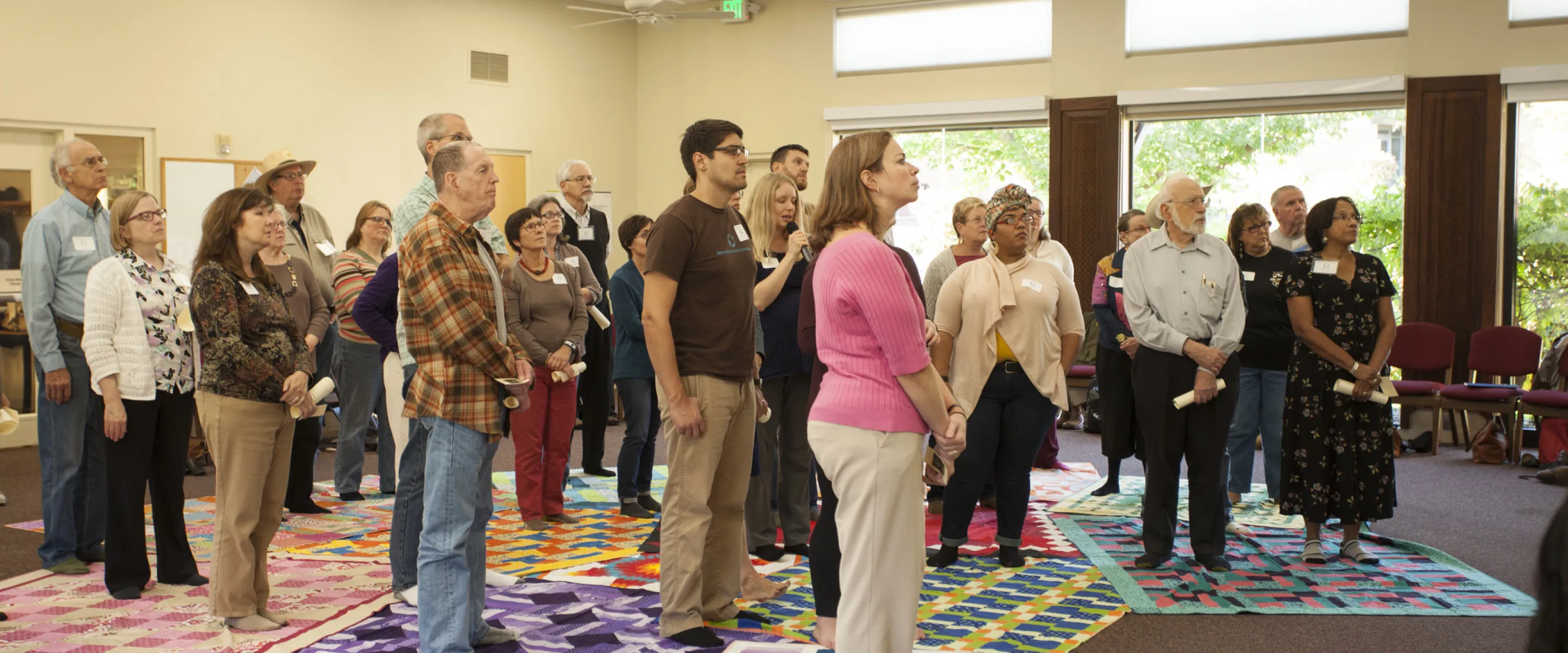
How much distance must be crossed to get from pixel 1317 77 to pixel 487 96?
7.35m

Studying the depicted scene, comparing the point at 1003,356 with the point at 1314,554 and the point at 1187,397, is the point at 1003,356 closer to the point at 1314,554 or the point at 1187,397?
the point at 1187,397

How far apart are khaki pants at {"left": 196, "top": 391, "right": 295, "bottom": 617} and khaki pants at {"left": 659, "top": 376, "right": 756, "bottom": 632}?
4.23ft

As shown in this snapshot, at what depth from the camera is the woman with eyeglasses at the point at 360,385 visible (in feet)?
20.1

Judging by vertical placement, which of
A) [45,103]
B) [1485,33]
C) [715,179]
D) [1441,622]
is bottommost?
[1441,622]

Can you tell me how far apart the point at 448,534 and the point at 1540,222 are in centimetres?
902

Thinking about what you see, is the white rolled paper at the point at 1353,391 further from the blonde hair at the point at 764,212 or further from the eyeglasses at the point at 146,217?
the eyeglasses at the point at 146,217

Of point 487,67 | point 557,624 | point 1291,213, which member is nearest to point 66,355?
point 557,624

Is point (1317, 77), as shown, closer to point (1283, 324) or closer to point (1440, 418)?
point (1440, 418)

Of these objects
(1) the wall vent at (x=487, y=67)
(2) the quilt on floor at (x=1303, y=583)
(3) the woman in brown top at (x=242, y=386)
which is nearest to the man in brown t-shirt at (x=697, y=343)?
(3) the woman in brown top at (x=242, y=386)

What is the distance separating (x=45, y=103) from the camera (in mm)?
8227

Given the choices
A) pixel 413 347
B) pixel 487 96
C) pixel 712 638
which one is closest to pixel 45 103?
pixel 487 96

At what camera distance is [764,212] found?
4.49 meters

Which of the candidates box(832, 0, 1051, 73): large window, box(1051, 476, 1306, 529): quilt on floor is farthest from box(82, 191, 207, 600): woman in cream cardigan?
box(832, 0, 1051, 73): large window

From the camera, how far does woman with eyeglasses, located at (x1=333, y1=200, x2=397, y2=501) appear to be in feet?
20.1
